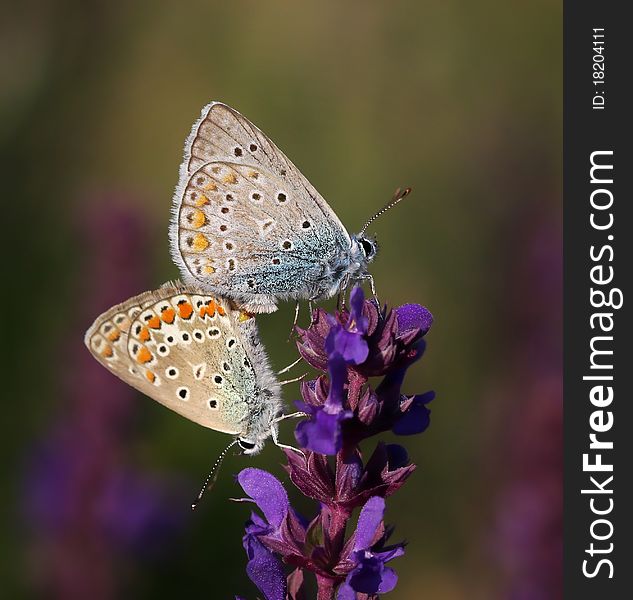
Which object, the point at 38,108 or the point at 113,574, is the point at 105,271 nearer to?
the point at 113,574

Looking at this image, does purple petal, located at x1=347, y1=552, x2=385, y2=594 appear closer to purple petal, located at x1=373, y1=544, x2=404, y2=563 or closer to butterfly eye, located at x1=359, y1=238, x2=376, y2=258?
purple petal, located at x1=373, y1=544, x2=404, y2=563

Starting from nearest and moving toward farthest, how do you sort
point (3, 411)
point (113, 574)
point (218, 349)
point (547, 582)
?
1. point (218, 349)
2. point (547, 582)
3. point (113, 574)
4. point (3, 411)

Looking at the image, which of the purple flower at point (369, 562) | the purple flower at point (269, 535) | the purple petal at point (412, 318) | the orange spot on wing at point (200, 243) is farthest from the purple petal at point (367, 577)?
the orange spot on wing at point (200, 243)

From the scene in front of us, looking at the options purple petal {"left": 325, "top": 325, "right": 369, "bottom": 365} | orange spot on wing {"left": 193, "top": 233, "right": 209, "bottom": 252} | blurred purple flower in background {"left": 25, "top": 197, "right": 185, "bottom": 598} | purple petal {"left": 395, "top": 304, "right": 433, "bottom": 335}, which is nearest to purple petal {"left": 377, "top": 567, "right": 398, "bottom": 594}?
purple petal {"left": 325, "top": 325, "right": 369, "bottom": 365}

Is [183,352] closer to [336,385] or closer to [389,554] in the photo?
[336,385]

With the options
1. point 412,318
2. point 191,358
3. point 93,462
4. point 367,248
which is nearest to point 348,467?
point 412,318

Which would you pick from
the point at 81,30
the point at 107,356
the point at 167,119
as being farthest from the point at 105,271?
the point at 81,30
